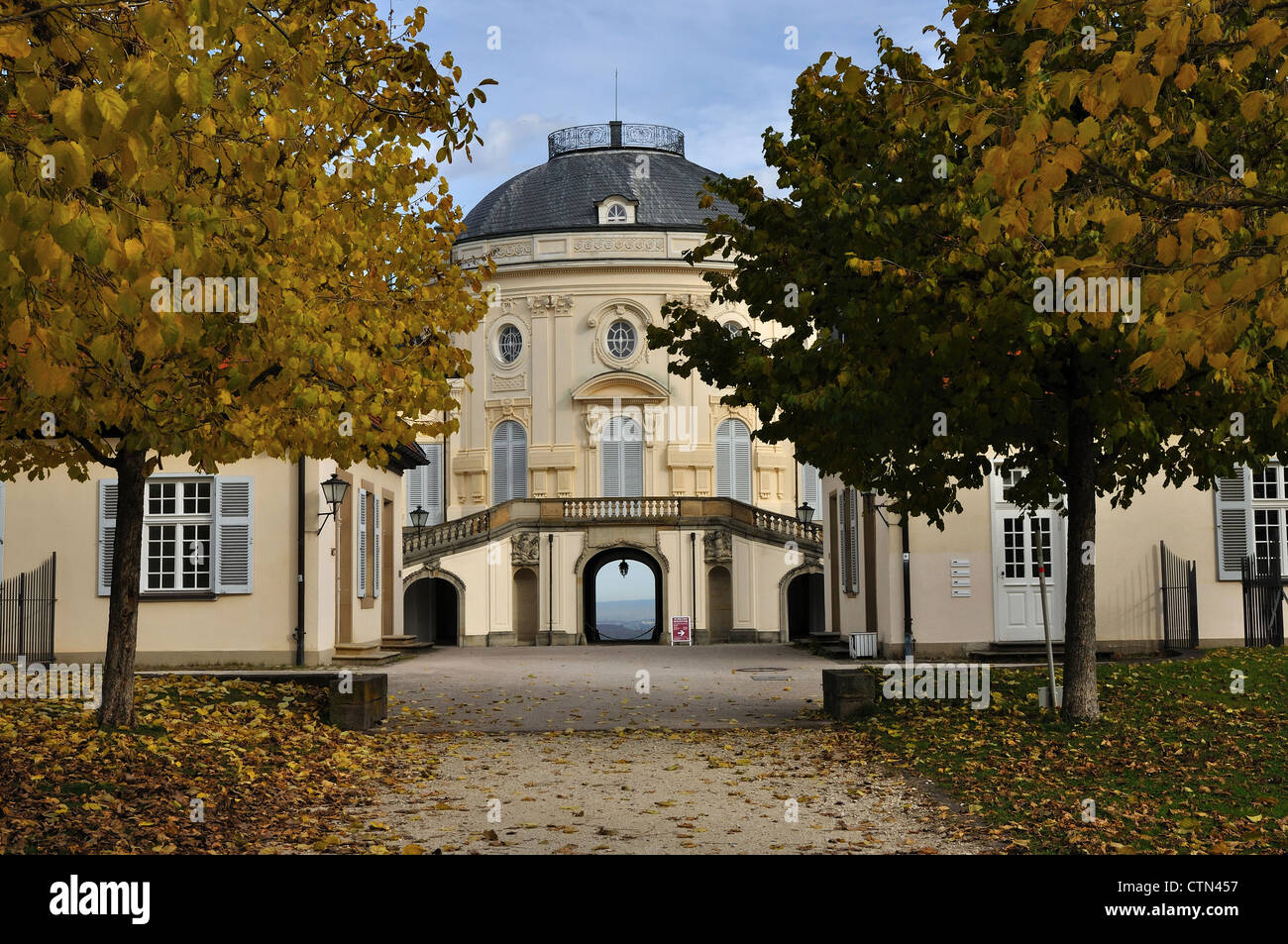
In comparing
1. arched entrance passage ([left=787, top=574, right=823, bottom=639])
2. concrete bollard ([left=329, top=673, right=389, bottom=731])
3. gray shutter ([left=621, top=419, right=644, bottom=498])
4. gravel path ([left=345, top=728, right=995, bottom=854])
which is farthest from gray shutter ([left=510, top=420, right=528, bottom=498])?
gravel path ([left=345, top=728, right=995, bottom=854])

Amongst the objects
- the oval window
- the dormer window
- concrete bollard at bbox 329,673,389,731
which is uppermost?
the dormer window

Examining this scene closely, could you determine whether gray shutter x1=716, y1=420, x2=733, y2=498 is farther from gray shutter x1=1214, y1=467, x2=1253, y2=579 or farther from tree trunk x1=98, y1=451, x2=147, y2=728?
tree trunk x1=98, y1=451, x2=147, y2=728

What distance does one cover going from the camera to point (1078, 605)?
39.2 feet

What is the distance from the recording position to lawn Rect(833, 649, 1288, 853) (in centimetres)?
758

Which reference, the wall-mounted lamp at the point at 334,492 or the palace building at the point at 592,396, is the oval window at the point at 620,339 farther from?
the wall-mounted lamp at the point at 334,492

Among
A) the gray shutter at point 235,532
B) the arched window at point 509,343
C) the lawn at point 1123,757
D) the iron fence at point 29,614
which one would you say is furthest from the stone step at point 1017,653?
the arched window at point 509,343

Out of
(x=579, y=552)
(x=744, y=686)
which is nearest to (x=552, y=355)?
(x=579, y=552)

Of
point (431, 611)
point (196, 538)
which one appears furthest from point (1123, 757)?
point (431, 611)

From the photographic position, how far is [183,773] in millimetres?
8969

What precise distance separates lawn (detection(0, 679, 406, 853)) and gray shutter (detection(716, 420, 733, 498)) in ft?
104

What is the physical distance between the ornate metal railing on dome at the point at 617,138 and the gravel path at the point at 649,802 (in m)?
40.0

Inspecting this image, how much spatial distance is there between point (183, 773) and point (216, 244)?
14.1 feet

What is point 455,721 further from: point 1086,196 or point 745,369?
point 1086,196

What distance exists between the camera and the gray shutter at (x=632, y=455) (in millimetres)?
43312
